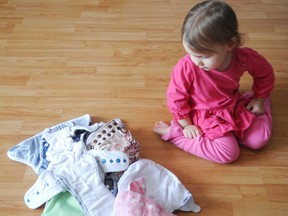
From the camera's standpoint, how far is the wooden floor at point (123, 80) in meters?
0.98

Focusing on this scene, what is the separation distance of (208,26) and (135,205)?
0.48 meters

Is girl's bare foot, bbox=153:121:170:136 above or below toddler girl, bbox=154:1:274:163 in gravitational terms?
below

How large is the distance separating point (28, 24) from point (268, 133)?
1132 millimetres

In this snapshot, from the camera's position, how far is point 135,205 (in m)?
0.86

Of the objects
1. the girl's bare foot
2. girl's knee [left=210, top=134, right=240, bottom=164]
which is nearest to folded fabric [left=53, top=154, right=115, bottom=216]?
the girl's bare foot

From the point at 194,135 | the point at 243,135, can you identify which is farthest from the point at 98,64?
the point at 243,135

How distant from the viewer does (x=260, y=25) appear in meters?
1.48

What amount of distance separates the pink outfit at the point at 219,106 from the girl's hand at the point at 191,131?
0.5 inches

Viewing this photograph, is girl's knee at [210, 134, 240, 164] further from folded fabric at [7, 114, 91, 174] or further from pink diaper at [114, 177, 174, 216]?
folded fabric at [7, 114, 91, 174]

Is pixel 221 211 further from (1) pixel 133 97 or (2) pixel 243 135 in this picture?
(1) pixel 133 97

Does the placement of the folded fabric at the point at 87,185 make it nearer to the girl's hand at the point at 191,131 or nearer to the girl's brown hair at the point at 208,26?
the girl's hand at the point at 191,131

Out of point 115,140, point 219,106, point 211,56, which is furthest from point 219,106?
point 115,140

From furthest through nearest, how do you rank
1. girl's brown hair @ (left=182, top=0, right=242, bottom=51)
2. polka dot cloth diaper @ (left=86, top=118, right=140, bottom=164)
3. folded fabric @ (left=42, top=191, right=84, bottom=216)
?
polka dot cloth diaper @ (left=86, top=118, right=140, bottom=164) < folded fabric @ (left=42, top=191, right=84, bottom=216) < girl's brown hair @ (left=182, top=0, right=242, bottom=51)

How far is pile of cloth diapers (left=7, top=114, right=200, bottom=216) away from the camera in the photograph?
898 millimetres
